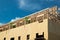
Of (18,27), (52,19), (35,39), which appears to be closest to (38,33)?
(35,39)

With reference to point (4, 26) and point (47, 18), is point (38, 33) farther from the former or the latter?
point (4, 26)

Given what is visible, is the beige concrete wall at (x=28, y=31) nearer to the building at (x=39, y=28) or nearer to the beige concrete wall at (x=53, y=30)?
the building at (x=39, y=28)

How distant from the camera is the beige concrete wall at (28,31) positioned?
35.7 meters

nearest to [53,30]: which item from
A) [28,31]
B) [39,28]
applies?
[39,28]

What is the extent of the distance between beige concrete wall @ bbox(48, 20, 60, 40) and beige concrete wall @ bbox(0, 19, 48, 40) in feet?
2.53

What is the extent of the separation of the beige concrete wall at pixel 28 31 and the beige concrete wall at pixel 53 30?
2.53ft

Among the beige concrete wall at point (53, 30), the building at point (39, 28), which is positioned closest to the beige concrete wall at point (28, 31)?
the building at point (39, 28)

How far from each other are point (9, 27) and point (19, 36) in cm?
500

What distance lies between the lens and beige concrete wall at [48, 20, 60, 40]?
3547 cm

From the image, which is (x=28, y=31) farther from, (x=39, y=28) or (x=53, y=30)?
(x=53, y=30)

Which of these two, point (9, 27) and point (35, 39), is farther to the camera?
point (9, 27)

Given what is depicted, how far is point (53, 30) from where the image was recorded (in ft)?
118

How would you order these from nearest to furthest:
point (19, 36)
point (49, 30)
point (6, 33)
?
1. point (49, 30)
2. point (19, 36)
3. point (6, 33)

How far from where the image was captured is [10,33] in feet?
143
